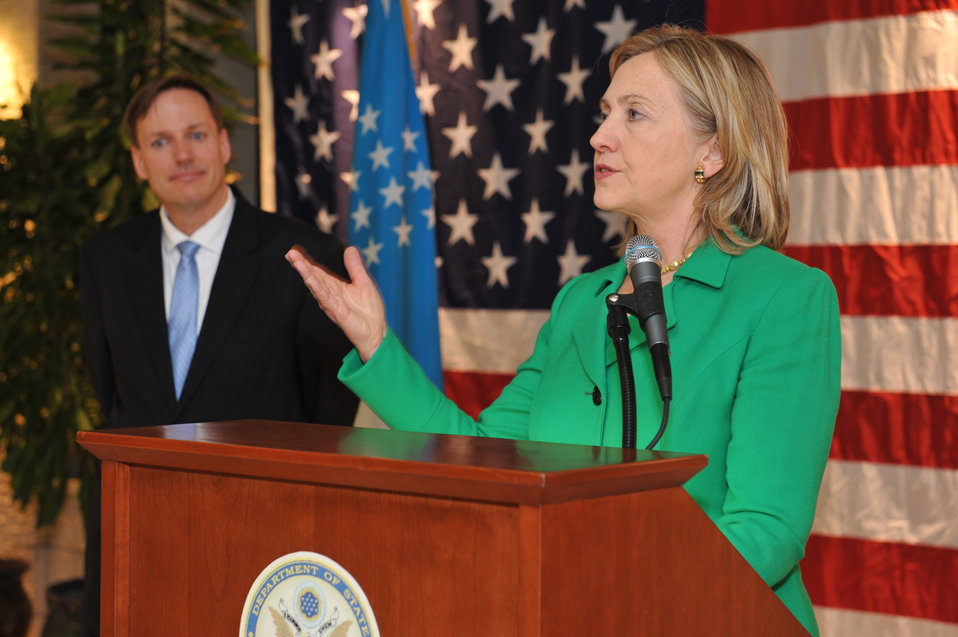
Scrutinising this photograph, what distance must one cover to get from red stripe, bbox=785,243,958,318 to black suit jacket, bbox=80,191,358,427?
138 centimetres

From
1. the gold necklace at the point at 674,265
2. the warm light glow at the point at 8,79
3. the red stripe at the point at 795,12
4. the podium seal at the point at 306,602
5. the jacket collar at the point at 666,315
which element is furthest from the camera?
the warm light glow at the point at 8,79

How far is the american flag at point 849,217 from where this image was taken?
2.94 meters

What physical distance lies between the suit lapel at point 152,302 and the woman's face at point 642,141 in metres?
1.47

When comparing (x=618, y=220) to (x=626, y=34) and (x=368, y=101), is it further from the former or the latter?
(x=368, y=101)

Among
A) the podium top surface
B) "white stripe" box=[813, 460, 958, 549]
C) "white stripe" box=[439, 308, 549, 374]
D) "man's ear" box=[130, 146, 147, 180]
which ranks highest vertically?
"man's ear" box=[130, 146, 147, 180]

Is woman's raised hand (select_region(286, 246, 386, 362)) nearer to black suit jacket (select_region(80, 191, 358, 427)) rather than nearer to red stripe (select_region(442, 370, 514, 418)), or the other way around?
black suit jacket (select_region(80, 191, 358, 427))

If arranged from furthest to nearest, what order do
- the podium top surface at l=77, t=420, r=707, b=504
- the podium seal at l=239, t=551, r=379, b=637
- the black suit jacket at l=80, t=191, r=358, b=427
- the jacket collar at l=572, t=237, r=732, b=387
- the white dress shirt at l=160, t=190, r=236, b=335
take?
the white dress shirt at l=160, t=190, r=236, b=335
the black suit jacket at l=80, t=191, r=358, b=427
the jacket collar at l=572, t=237, r=732, b=387
the podium seal at l=239, t=551, r=379, b=637
the podium top surface at l=77, t=420, r=707, b=504

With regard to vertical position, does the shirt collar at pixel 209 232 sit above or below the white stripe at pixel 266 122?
below

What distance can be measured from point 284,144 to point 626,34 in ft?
5.12

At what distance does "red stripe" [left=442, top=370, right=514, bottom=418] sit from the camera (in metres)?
3.82

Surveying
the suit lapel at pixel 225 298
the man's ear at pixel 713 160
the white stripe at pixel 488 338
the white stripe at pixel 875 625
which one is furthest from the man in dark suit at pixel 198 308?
the white stripe at pixel 875 625

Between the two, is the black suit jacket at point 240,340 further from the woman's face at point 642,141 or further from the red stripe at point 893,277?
the red stripe at point 893,277

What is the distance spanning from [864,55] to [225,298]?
6.06ft

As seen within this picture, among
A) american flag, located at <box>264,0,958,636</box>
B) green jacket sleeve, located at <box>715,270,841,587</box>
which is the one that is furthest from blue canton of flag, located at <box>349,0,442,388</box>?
green jacket sleeve, located at <box>715,270,841,587</box>
